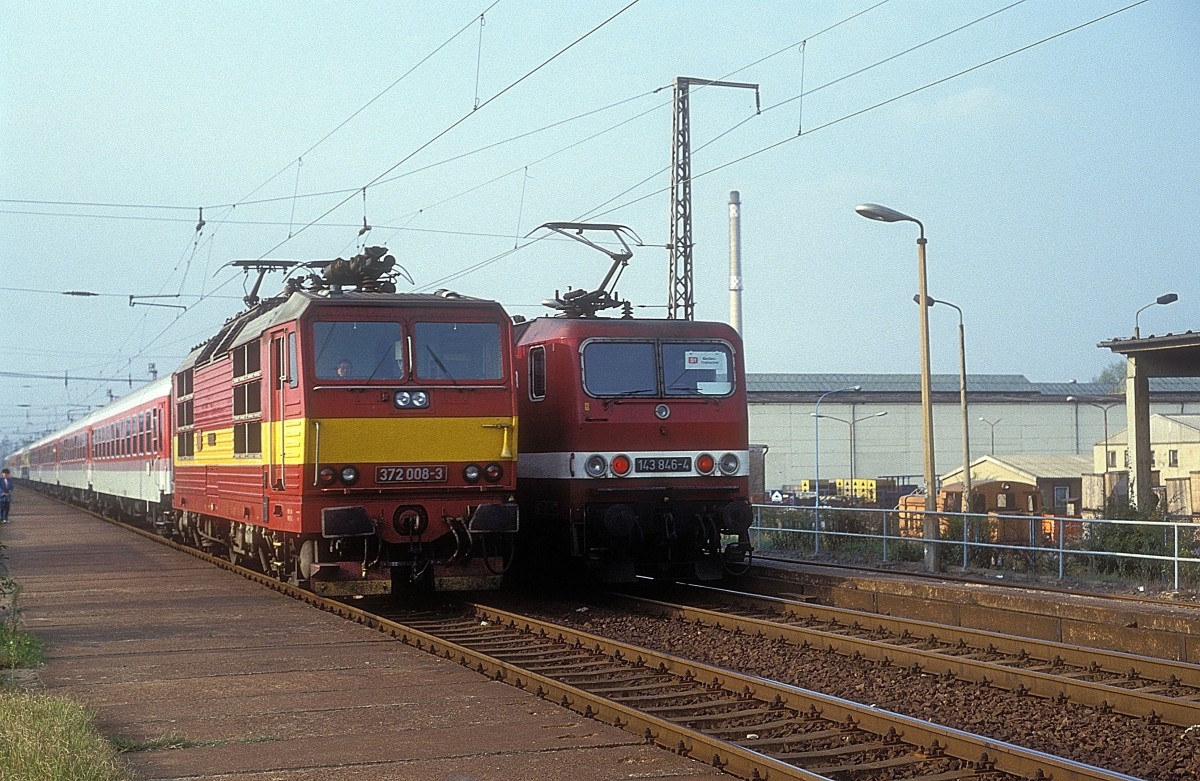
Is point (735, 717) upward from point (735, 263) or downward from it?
downward

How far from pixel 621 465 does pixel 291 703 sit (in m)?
6.37

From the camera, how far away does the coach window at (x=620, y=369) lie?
598 inches

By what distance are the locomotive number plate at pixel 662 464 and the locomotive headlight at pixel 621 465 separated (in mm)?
97

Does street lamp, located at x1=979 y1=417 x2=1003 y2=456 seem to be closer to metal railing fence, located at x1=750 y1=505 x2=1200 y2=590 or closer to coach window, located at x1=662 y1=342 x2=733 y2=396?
metal railing fence, located at x1=750 y1=505 x2=1200 y2=590

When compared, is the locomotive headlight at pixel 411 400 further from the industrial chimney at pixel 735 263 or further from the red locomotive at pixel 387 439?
the industrial chimney at pixel 735 263

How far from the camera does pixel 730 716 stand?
28.2 feet

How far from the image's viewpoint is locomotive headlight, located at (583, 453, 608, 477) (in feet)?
48.9

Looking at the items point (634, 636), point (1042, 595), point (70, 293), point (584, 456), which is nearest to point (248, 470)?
point (584, 456)

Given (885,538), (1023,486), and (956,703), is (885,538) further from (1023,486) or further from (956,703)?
(1023,486)

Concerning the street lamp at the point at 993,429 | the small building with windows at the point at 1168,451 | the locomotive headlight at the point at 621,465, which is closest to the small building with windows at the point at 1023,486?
the small building with windows at the point at 1168,451

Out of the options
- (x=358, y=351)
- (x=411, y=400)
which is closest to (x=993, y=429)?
(x=411, y=400)

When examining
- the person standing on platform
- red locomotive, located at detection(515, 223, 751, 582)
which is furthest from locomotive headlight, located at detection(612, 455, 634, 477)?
the person standing on platform

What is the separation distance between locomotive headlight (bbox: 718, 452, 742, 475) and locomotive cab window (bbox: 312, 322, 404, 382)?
383 cm

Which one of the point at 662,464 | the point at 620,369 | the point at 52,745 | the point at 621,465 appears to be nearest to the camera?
the point at 52,745
